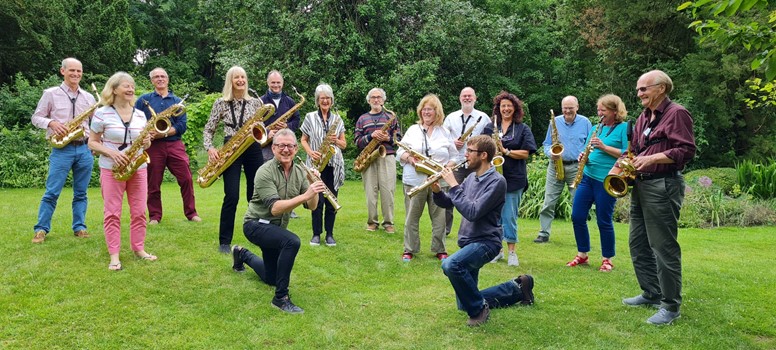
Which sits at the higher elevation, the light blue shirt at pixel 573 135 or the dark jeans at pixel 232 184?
the light blue shirt at pixel 573 135

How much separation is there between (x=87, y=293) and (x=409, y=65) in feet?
41.9

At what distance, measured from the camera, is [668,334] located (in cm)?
468

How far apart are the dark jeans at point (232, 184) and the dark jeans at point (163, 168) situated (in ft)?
5.04

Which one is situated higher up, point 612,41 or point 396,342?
point 612,41

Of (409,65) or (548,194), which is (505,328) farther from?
(409,65)

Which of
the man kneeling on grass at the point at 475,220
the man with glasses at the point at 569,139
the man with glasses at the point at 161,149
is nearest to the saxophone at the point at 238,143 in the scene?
the man with glasses at the point at 161,149

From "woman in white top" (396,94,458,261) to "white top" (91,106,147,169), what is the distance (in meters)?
3.06

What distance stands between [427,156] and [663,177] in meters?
2.83

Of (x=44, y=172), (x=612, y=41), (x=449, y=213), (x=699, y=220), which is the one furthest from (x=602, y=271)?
(x=612, y=41)

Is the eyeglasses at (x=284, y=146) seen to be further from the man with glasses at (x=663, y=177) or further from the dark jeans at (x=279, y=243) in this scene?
the man with glasses at (x=663, y=177)

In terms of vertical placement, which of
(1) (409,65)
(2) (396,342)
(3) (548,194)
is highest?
(1) (409,65)

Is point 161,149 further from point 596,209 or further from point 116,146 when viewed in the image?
point 596,209

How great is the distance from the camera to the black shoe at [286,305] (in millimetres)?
5039

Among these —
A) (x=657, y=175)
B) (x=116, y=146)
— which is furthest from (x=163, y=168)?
(x=657, y=175)
